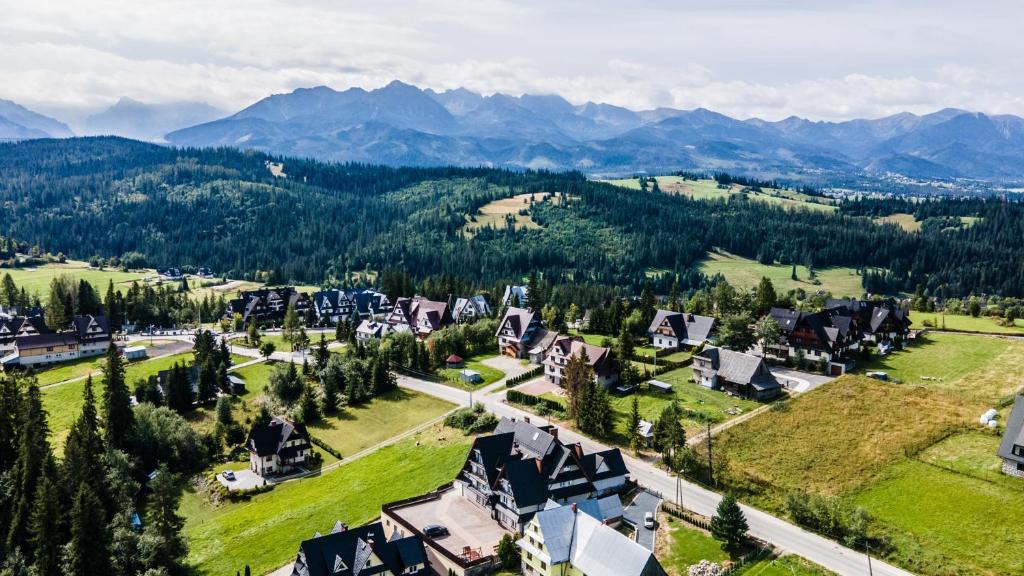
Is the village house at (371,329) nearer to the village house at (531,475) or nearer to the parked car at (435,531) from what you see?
the village house at (531,475)

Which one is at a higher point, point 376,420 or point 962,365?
point 962,365

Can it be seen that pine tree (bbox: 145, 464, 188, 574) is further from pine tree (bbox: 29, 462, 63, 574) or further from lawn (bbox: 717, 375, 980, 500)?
lawn (bbox: 717, 375, 980, 500)

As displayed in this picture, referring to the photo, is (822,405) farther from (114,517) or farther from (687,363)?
(114,517)

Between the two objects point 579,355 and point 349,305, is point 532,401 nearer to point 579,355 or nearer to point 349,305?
point 579,355

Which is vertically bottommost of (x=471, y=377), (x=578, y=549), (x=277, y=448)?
(x=277, y=448)

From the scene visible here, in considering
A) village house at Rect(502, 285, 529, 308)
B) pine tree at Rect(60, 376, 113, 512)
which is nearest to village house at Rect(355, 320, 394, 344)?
village house at Rect(502, 285, 529, 308)

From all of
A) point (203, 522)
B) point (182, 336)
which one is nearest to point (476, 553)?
point (203, 522)

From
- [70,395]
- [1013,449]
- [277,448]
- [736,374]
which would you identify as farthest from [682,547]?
[70,395]
